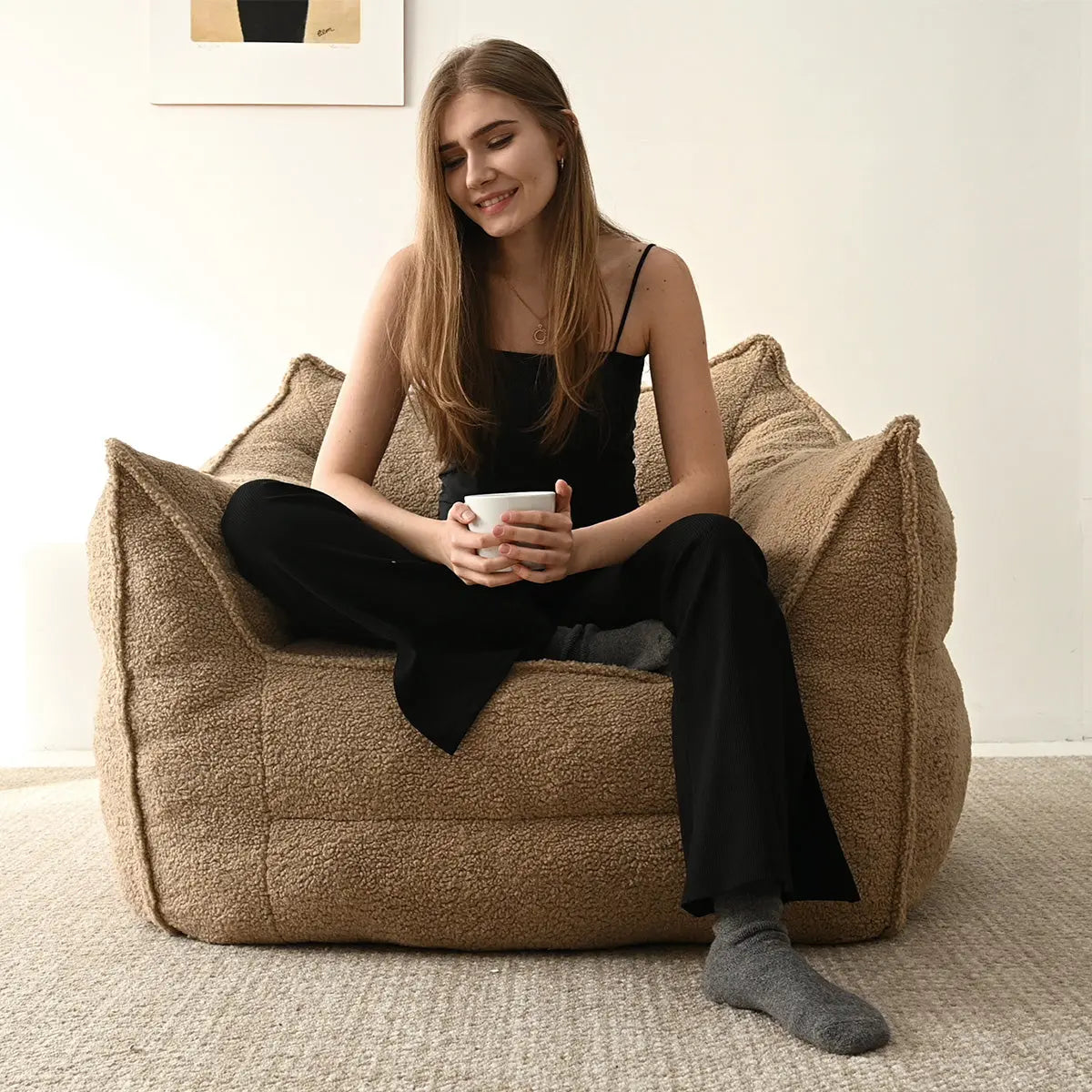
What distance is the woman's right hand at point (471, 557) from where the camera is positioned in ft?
4.31

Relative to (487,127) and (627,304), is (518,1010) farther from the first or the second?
(487,127)

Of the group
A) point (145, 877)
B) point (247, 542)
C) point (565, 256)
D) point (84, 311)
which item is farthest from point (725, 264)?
point (145, 877)

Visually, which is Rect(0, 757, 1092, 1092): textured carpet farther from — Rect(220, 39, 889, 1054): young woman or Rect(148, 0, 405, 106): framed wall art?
Rect(148, 0, 405, 106): framed wall art

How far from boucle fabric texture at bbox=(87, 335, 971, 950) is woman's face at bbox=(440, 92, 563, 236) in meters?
0.52

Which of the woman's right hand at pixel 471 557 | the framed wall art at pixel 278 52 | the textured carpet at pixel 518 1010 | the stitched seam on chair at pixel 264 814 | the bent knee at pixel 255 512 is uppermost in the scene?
the framed wall art at pixel 278 52

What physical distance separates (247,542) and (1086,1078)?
948mm

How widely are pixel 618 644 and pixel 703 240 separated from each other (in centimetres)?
143

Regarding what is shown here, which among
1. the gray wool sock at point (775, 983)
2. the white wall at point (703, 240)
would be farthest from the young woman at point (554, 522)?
the white wall at point (703, 240)

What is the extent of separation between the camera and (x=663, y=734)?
1302mm

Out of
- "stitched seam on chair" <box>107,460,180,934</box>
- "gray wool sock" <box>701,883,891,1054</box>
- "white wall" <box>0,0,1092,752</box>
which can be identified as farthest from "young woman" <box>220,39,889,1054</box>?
"white wall" <box>0,0,1092,752</box>

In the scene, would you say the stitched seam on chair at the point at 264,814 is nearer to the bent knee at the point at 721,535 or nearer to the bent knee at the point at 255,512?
the bent knee at the point at 255,512

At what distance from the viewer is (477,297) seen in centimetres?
167

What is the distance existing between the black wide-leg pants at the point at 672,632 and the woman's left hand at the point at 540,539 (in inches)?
3.1

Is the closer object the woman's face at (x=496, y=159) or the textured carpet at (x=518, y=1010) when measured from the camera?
the textured carpet at (x=518, y=1010)
